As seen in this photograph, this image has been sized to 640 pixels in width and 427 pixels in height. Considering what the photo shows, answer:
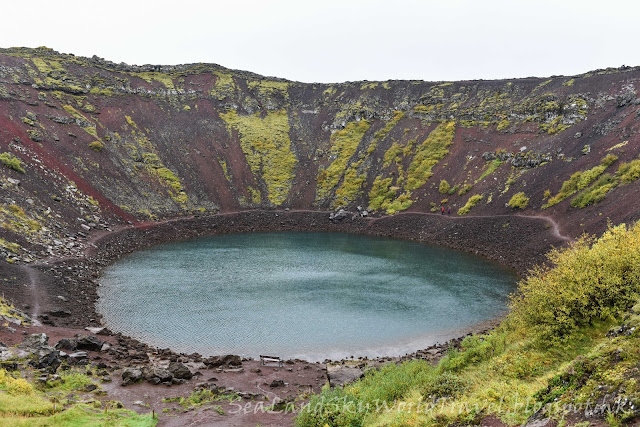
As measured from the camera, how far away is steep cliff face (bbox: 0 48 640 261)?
60875mm

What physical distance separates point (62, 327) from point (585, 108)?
83690mm

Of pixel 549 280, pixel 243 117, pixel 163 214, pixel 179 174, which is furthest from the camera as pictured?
pixel 243 117

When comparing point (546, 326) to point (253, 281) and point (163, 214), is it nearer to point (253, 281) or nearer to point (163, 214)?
point (253, 281)

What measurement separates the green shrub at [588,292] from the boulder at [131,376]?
68.5 ft

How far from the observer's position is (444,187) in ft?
258

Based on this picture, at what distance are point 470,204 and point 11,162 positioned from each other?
237 feet

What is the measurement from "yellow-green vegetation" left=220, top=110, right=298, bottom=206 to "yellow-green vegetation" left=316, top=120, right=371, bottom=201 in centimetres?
797

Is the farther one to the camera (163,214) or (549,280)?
(163,214)

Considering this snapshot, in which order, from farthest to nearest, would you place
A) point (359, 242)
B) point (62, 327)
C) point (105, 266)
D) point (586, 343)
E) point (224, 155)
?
point (224, 155)
point (359, 242)
point (105, 266)
point (62, 327)
point (586, 343)

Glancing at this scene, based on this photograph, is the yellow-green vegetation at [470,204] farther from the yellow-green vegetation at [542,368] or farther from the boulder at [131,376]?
the boulder at [131,376]

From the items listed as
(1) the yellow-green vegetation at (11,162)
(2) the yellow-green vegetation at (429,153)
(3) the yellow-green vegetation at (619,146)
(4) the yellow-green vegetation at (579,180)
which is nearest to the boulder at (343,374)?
(4) the yellow-green vegetation at (579,180)

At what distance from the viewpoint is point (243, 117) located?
359ft

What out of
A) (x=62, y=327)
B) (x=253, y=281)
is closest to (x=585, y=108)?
(x=253, y=281)

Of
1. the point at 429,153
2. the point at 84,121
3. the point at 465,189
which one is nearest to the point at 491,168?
the point at 465,189
